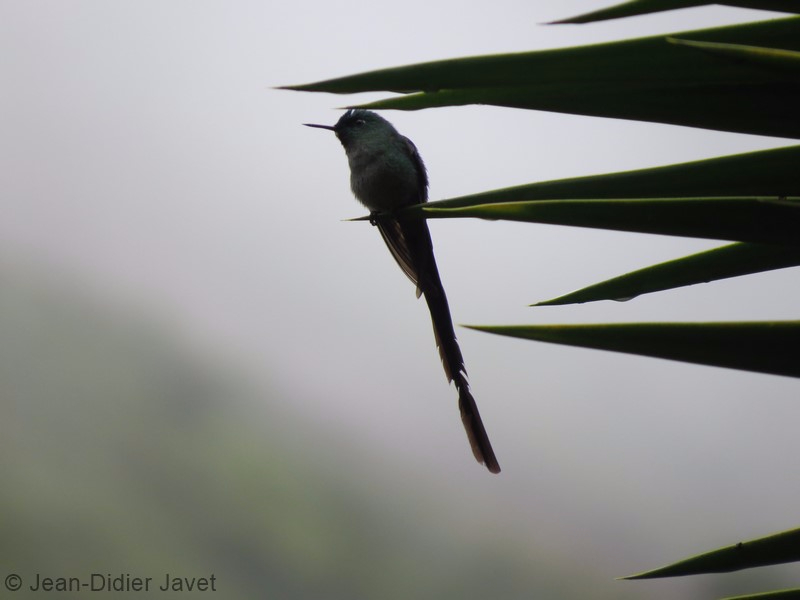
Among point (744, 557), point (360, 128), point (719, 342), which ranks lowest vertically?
point (744, 557)

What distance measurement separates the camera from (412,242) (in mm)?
2615

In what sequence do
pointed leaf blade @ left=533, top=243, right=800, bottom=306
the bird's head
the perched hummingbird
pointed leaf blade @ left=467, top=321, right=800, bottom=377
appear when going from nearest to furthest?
pointed leaf blade @ left=467, top=321, right=800, bottom=377, pointed leaf blade @ left=533, top=243, right=800, bottom=306, the perched hummingbird, the bird's head

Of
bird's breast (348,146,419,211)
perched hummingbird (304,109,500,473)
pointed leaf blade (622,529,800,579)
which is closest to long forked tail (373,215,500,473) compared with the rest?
perched hummingbird (304,109,500,473)

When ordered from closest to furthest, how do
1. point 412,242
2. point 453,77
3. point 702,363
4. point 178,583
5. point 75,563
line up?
1. point 702,363
2. point 453,77
3. point 412,242
4. point 178,583
5. point 75,563

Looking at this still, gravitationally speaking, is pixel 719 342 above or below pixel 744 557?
above

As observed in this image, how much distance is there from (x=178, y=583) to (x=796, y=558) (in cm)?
380

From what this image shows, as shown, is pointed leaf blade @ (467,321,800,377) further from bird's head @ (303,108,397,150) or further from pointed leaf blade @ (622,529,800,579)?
bird's head @ (303,108,397,150)

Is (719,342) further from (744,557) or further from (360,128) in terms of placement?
(360,128)

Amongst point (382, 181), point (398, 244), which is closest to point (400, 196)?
point (382, 181)

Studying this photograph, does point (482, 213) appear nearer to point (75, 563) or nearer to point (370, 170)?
point (370, 170)

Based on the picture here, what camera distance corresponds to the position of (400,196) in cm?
316

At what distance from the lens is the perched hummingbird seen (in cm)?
221

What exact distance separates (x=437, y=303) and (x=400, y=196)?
0.90m

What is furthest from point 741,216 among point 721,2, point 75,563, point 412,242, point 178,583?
point 75,563
